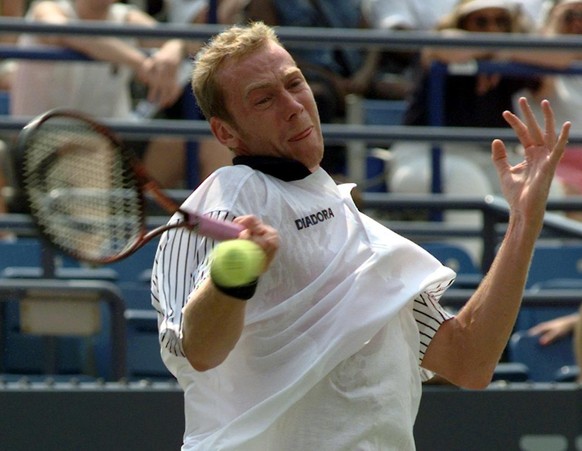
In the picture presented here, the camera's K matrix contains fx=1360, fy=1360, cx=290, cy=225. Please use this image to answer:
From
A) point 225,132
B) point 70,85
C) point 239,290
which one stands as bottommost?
point 70,85

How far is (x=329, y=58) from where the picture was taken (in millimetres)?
7000

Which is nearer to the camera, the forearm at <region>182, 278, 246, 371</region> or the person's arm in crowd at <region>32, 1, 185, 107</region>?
the forearm at <region>182, 278, 246, 371</region>

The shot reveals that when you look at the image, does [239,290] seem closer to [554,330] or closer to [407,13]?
[554,330]

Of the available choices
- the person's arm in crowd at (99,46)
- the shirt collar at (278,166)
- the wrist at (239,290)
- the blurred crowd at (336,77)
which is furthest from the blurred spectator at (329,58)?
the wrist at (239,290)

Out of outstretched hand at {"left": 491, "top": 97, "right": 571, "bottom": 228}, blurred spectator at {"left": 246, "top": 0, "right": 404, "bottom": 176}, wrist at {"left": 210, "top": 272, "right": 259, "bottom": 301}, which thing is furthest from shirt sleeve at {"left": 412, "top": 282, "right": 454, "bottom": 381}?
blurred spectator at {"left": 246, "top": 0, "right": 404, "bottom": 176}

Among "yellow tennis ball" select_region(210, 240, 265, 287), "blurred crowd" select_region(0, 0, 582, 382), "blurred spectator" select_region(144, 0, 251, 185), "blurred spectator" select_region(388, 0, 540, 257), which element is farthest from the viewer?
"blurred spectator" select_region(388, 0, 540, 257)

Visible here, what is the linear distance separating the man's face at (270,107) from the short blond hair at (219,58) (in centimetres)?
1

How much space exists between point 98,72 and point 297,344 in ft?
12.4

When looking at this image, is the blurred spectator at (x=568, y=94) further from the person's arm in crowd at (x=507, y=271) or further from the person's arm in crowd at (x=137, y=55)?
the person's arm in crowd at (x=507, y=271)

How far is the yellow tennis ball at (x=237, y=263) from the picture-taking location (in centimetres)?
227

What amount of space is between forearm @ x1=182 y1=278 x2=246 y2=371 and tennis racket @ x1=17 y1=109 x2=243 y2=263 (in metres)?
0.25

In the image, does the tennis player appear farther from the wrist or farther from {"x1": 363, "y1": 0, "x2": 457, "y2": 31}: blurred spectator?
{"x1": 363, "y1": 0, "x2": 457, "y2": 31}: blurred spectator

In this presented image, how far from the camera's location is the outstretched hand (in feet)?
9.02

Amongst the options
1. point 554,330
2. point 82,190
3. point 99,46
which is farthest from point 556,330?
point 82,190
